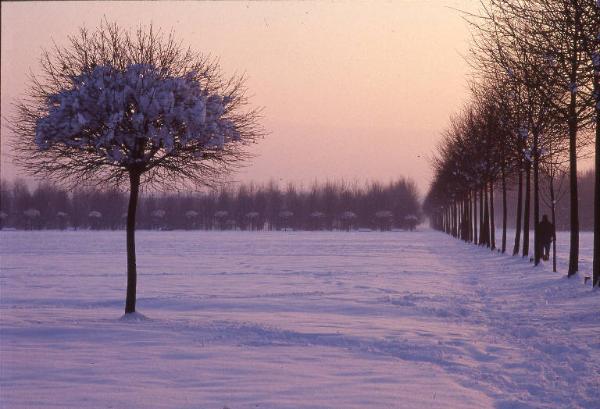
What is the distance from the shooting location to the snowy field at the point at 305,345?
770 centimetres

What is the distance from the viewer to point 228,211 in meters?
150

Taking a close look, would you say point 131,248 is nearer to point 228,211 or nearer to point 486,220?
point 486,220

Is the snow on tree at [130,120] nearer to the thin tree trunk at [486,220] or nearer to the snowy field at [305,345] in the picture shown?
the snowy field at [305,345]

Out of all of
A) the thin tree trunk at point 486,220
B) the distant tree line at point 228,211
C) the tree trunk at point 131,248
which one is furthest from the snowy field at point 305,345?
the distant tree line at point 228,211

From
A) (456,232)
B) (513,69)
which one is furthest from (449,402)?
(456,232)

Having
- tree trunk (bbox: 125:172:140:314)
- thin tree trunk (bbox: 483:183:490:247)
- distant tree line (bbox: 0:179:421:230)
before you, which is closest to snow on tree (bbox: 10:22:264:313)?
tree trunk (bbox: 125:172:140:314)

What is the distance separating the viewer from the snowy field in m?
7.70

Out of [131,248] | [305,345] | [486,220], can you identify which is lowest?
[305,345]

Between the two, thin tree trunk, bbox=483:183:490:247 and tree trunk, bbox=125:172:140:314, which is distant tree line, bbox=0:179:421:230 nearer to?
thin tree trunk, bbox=483:183:490:247

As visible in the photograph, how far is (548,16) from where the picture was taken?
14.8m

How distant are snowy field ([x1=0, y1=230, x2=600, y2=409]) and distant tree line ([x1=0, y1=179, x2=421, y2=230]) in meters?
123

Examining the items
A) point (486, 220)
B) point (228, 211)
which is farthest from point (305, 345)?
point (228, 211)

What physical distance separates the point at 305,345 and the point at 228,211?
140307 millimetres

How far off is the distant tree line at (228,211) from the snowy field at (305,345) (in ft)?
402
